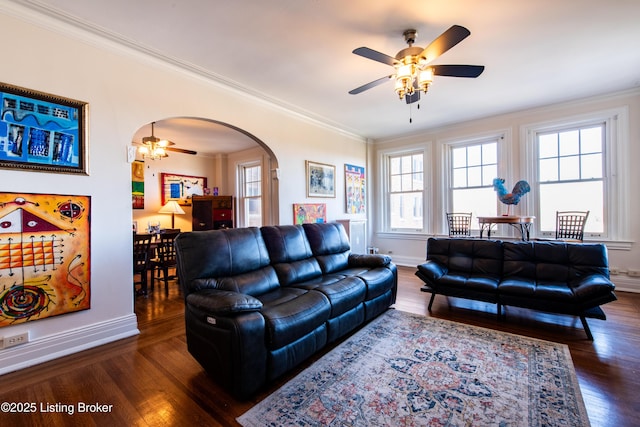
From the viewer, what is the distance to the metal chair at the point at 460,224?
5250 millimetres

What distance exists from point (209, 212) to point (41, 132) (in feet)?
14.0

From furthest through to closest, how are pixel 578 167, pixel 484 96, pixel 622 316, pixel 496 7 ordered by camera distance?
pixel 578 167 < pixel 484 96 < pixel 622 316 < pixel 496 7

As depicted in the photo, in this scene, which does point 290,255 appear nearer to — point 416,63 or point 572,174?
point 416,63

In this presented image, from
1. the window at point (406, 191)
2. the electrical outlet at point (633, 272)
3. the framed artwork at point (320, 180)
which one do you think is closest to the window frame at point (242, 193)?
the framed artwork at point (320, 180)

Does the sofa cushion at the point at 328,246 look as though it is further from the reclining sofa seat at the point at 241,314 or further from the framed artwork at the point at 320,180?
the framed artwork at the point at 320,180

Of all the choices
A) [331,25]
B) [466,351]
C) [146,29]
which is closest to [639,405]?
[466,351]

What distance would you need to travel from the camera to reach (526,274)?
3293 millimetres

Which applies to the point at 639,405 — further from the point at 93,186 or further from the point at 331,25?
the point at 93,186

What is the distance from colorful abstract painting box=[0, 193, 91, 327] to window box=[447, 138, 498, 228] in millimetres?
5734

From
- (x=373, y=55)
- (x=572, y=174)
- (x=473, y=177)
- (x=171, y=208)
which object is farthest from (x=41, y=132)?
(x=572, y=174)

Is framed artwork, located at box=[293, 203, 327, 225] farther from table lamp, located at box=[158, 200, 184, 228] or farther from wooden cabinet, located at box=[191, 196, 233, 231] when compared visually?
table lamp, located at box=[158, 200, 184, 228]

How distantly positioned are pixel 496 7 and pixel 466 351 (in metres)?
2.91

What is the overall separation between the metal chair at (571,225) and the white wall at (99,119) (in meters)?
5.36

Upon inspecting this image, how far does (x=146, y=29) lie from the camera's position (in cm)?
266
